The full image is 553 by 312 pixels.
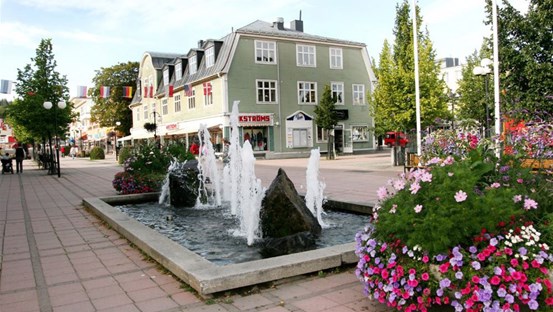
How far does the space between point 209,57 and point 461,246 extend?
113 ft

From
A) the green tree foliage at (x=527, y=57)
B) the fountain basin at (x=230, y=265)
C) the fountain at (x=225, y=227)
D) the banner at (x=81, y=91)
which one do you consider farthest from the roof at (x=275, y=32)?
the fountain basin at (x=230, y=265)

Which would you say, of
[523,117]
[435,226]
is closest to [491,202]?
[435,226]

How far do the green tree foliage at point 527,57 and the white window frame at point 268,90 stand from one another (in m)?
22.4

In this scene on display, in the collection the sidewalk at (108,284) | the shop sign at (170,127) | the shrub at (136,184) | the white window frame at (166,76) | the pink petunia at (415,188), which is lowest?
the sidewalk at (108,284)

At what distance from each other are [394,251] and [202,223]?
5133 millimetres

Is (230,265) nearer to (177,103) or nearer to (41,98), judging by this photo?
(41,98)

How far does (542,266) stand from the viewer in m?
2.96

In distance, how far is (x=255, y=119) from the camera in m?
34.8

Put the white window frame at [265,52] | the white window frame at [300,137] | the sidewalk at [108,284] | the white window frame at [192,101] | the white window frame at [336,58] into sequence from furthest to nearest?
the white window frame at [336,58] → the white window frame at [192,101] → the white window frame at [300,137] → the white window frame at [265,52] → the sidewalk at [108,284]

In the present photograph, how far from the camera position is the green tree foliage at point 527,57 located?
12703mm

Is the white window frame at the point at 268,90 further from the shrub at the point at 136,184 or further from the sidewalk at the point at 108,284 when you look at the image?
the sidewalk at the point at 108,284

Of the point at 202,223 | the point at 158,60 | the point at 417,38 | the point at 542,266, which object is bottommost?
the point at 202,223

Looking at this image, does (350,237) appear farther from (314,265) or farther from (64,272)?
(64,272)

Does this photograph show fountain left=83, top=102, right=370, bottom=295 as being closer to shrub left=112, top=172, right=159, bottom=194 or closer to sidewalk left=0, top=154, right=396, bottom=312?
sidewalk left=0, top=154, right=396, bottom=312
